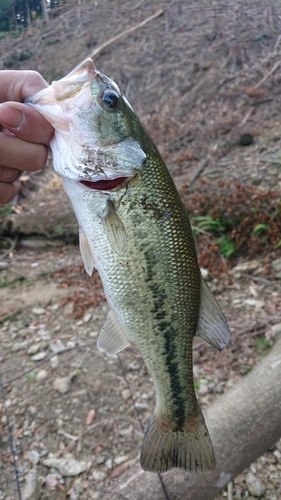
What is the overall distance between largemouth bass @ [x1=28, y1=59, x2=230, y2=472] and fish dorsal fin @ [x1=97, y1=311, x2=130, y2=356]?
0.03 meters

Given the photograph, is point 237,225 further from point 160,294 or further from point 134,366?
point 160,294

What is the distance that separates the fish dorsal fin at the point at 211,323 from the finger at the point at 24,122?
0.95 m

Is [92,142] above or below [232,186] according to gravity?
above

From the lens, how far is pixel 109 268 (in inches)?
68.6

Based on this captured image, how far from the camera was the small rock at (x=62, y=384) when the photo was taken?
3592 millimetres

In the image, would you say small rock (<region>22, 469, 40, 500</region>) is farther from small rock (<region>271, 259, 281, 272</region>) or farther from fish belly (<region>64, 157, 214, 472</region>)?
small rock (<region>271, 259, 281, 272</region>)

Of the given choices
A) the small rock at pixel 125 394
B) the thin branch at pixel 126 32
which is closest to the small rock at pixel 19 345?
the small rock at pixel 125 394

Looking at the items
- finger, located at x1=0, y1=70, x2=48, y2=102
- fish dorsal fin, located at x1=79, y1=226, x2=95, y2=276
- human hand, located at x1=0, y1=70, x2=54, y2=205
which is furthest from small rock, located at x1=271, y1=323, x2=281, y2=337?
finger, located at x1=0, y1=70, x2=48, y2=102

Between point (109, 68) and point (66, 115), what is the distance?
8485 millimetres

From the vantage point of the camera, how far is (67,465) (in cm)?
304

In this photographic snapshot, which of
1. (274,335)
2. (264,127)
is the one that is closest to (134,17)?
(264,127)

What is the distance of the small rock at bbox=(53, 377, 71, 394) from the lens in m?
3.59

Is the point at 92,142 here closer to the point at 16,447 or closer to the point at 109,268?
the point at 109,268

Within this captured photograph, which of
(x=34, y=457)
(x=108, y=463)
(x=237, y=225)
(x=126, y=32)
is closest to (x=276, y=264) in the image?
(x=237, y=225)
